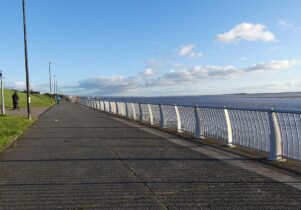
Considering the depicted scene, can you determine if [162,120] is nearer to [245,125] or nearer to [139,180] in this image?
[245,125]

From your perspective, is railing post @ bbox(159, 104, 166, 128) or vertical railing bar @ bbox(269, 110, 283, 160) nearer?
vertical railing bar @ bbox(269, 110, 283, 160)

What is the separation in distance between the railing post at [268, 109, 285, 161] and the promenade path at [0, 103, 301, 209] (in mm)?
495

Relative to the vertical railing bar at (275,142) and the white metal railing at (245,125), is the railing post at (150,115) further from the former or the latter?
the vertical railing bar at (275,142)

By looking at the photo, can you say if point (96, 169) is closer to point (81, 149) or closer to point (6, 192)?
point (6, 192)

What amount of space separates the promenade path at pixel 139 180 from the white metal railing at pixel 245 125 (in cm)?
82

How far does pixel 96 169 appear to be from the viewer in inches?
346

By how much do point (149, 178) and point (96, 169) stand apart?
1.44m

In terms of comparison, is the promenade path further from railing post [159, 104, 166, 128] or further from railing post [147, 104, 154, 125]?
railing post [147, 104, 154, 125]

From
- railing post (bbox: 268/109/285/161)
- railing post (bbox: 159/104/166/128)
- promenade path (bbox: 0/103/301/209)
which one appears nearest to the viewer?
promenade path (bbox: 0/103/301/209)

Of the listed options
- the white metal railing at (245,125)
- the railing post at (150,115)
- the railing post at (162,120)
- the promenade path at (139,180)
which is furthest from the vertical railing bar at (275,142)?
the railing post at (150,115)

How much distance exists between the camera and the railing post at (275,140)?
952cm

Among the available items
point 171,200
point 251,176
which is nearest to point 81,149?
point 251,176

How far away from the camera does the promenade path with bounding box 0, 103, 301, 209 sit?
6.11m

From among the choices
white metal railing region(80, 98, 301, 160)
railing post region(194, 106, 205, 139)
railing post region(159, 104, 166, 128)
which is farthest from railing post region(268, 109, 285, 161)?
railing post region(159, 104, 166, 128)
